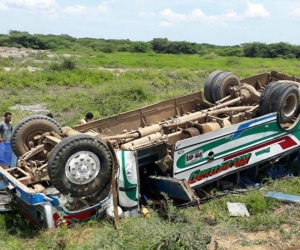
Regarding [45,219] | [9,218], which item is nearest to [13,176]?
[9,218]

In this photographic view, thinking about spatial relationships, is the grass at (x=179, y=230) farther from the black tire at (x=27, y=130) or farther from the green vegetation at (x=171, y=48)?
the green vegetation at (x=171, y=48)

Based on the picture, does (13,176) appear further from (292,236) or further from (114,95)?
(114,95)

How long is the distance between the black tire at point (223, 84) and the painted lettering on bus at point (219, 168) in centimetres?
187

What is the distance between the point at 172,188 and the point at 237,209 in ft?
3.24

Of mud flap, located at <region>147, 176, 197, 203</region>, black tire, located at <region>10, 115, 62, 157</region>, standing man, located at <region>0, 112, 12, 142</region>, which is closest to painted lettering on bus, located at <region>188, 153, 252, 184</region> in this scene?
mud flap, located at <region>147, 176, 197, 203</region>

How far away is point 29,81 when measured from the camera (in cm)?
2044

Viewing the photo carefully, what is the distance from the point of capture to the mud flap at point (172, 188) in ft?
18.7

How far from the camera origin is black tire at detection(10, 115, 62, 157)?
20.8 feet

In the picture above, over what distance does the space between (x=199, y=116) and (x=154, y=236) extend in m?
3.10

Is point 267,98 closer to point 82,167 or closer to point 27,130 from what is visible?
point 82,167

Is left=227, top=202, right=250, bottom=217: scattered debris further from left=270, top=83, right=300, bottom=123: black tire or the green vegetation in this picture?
the green vegetation

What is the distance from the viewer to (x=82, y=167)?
5.22 metres

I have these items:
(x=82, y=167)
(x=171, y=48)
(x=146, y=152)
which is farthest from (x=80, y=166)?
(x=171, y=48)

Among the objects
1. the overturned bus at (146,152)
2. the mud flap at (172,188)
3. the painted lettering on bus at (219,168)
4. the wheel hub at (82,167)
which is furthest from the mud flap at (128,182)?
the painted lettering on bus at (219,168)
